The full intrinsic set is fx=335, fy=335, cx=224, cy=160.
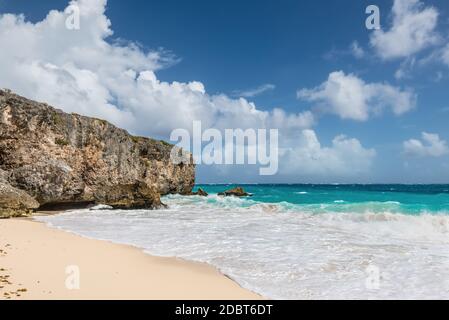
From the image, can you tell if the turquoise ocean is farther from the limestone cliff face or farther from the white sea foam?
the limestone cliff face

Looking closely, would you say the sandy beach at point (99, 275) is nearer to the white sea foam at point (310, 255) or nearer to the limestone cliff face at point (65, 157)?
the white sea foam at point (310, 255)

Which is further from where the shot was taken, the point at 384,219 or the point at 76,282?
the point at 384,219

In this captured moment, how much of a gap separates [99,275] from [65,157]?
→ 23309mm

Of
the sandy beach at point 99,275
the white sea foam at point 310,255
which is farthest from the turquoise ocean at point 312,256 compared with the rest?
the sandy beach at point 99,275

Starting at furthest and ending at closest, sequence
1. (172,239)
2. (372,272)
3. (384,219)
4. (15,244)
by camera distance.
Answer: (384,219) → (172,239) → (15,244) → (372,272)

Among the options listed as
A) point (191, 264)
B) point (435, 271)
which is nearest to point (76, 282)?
point (191, 264)

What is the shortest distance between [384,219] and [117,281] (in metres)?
22.5

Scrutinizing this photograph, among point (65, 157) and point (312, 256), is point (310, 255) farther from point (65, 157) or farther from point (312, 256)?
point (65, 157)

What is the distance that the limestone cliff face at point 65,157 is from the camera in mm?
24750

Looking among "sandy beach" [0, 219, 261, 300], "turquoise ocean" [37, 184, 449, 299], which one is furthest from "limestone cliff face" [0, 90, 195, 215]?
"sandy beach" [0, 219, 261, 300]

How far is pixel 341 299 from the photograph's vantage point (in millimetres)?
7008

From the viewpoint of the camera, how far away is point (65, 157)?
28562mm
